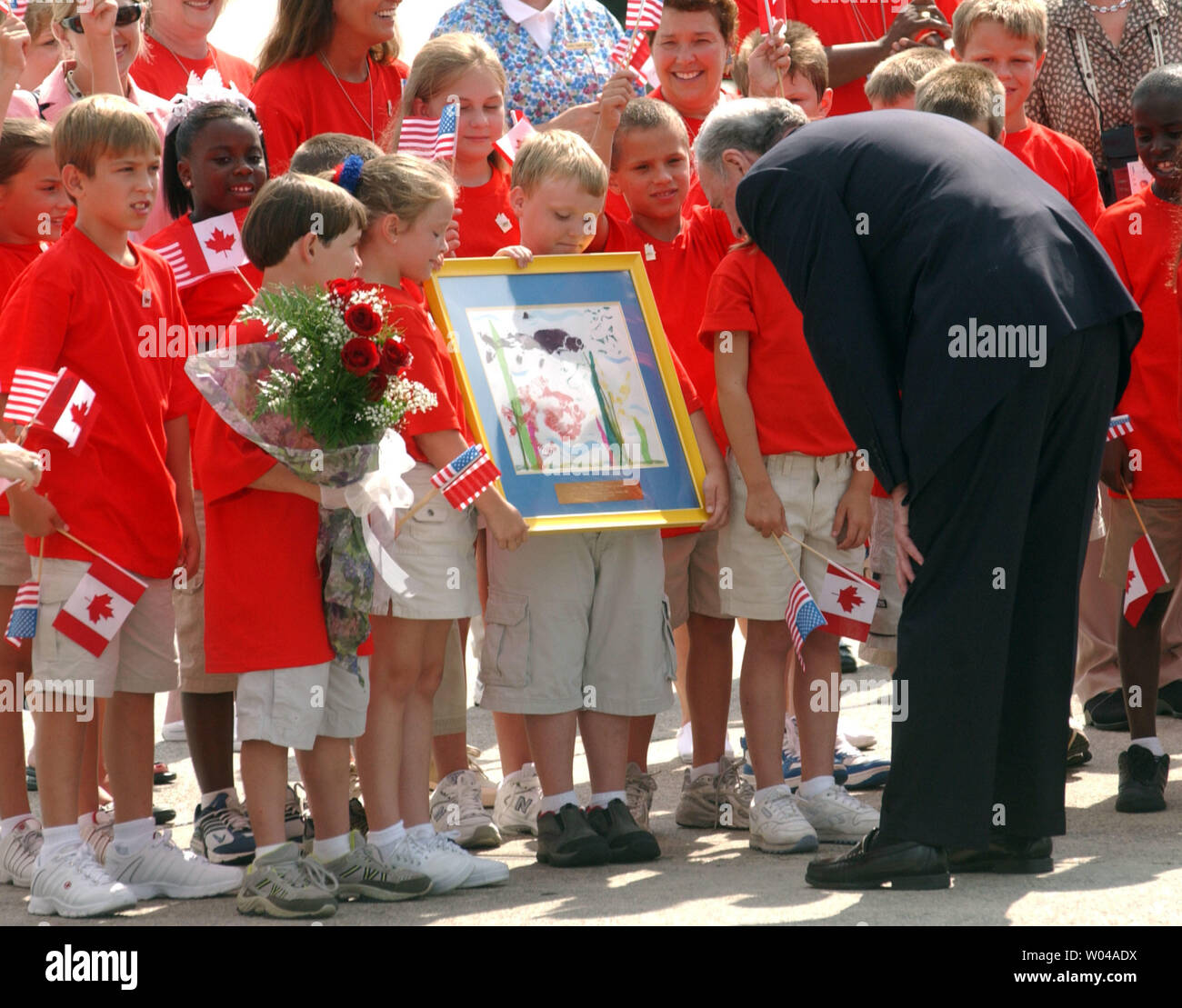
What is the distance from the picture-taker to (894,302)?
→ 4473 mm

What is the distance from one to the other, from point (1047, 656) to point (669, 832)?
1479 millimetres

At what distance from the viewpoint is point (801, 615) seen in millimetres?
4922

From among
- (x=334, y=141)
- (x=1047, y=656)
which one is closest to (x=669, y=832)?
(x=1047, y=656)

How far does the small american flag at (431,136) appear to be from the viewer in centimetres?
525

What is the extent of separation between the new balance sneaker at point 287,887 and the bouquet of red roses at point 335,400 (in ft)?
1.88

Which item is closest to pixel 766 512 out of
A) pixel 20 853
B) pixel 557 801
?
pixel 557 801

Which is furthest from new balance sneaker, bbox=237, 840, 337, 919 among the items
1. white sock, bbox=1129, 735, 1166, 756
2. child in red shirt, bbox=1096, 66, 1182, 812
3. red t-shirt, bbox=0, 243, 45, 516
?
child in red shirt, bbox=1096, 66, 1182, 812

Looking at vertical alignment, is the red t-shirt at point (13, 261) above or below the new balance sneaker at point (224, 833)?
above

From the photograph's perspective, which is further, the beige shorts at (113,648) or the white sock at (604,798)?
the white sock at (604,798)

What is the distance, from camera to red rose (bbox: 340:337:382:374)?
4.12 m

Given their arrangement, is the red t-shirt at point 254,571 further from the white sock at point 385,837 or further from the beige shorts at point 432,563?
the white sock at point 385,837

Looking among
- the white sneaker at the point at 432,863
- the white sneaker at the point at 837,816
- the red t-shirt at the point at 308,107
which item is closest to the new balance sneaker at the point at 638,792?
the white sneaker at the point at 837,816

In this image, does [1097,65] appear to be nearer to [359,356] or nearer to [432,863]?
[359,356]

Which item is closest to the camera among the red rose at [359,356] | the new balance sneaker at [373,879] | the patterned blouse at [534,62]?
the red rose at [359,356]
